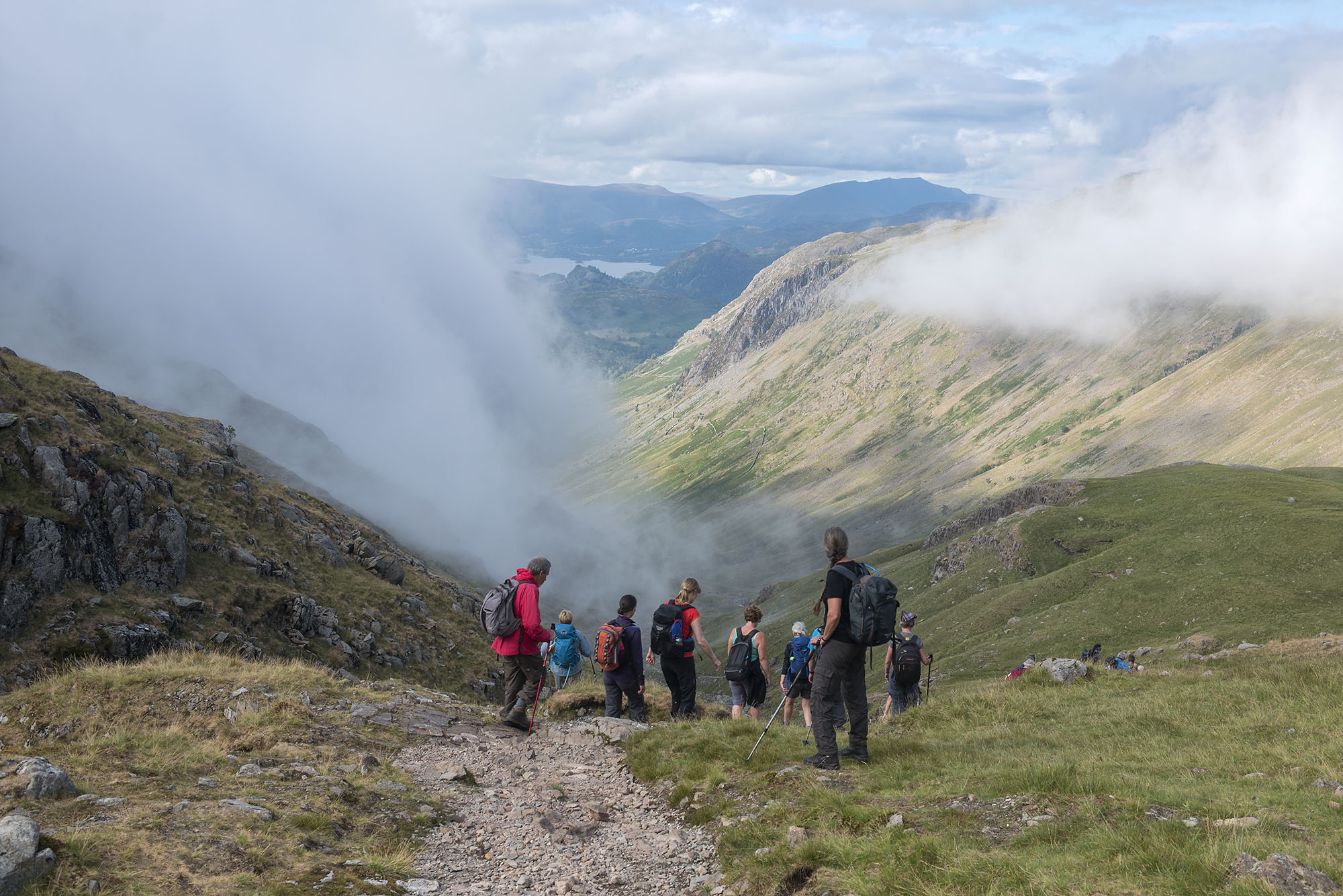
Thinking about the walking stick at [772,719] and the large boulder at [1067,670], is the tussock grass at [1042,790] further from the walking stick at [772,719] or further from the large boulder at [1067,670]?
the large boulder at [1067,670]

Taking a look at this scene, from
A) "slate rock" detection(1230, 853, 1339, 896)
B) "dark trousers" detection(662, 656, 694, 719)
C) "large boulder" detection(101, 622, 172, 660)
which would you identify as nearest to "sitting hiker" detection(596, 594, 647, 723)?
"dark trousers" detection(662, 656, 694, 719)

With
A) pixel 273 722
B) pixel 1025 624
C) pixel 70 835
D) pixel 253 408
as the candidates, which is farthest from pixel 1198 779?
pixel 253 408

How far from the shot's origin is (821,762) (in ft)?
46.2

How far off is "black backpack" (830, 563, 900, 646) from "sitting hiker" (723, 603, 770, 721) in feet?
16.9

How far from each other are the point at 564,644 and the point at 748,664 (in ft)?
20.5

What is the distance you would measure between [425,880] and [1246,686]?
19312mm

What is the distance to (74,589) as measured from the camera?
28.9m

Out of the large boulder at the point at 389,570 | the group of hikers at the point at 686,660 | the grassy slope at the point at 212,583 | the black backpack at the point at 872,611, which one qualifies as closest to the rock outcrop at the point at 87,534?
the grassy slope at the point at 212,583

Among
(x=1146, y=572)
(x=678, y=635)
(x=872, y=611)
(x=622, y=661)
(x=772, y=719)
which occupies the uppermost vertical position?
(x=1146, y=572)

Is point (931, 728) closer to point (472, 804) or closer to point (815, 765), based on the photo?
point (815, 765)

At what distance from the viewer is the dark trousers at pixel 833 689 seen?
13883mm

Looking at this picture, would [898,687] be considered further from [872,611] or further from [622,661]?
[872,611]

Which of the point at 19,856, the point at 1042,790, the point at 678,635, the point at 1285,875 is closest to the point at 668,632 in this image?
the point at 678,635

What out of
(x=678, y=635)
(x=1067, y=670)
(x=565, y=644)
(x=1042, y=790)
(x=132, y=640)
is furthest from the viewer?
(x=132, y=640)
